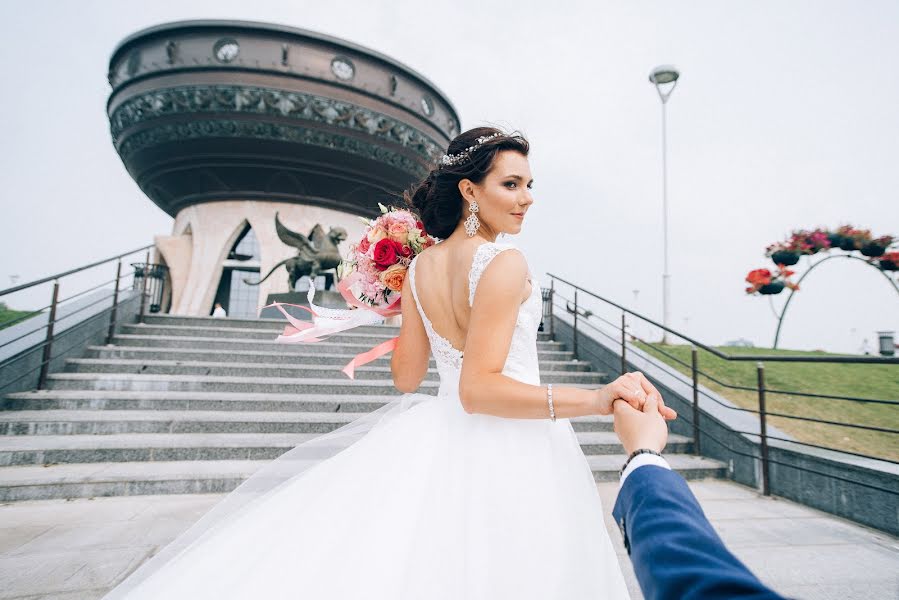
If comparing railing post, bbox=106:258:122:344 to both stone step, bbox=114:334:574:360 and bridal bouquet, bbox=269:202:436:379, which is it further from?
bridal bouquet, bbox=269:202:436:379

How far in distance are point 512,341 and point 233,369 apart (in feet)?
20.1

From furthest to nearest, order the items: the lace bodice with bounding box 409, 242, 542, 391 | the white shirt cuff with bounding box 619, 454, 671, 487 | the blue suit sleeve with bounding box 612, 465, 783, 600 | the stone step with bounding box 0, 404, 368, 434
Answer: the stone step with bounding box 0, 404, 368, 434 → the lace bodice with bounding box 409, 242, 542, 391 → the white shirt cuff with bounding box 619, 454, 671, 487 → the blue suit sleeve with bounding box 612, 465, 783, 600

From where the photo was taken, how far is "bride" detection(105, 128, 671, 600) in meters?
1.34

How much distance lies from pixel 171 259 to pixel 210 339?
38.9 feet

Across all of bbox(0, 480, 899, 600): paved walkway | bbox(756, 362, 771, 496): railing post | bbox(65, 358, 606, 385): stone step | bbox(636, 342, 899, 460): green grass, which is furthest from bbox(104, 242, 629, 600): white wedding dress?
bbox(636, 342, 899, 460): green grass

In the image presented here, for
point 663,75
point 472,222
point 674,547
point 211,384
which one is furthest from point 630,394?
point 663,75

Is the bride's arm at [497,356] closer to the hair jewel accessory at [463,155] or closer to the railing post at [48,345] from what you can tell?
the hair jewel accessory at [463,155]

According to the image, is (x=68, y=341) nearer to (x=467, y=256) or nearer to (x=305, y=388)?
(x=305, y=388)

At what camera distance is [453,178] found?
198 centimetres

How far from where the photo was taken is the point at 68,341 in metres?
6.55

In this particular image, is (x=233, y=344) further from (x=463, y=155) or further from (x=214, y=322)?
(x=463, y=155)

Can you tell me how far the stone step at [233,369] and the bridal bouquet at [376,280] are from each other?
3.99 m

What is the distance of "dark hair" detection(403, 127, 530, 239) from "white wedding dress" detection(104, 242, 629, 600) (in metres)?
0.44

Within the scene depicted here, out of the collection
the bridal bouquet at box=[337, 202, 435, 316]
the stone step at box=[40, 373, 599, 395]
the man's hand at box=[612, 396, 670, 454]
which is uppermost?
the bridal bouquet at box=[337, 202, 435, 316]
